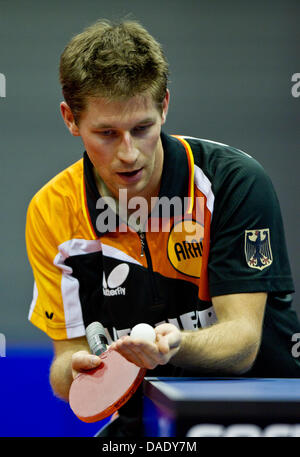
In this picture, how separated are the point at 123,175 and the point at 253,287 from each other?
1.60 feet

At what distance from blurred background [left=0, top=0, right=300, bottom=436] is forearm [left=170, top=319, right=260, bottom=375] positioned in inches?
104

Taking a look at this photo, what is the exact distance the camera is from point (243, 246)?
1.77 metres

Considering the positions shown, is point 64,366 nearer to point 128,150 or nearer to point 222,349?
point 222,349

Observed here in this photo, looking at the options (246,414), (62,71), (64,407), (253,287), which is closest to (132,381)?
(246,414)

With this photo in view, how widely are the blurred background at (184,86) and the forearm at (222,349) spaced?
2630mm

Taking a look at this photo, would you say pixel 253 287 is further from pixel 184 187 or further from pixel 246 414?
pixel 246 414

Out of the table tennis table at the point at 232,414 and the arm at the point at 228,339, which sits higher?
the table tennis table at the point at 232,414

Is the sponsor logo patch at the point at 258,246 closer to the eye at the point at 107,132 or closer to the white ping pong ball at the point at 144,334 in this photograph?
the eye at the point at 107,132

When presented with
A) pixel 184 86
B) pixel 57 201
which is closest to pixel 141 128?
pixel 57 201

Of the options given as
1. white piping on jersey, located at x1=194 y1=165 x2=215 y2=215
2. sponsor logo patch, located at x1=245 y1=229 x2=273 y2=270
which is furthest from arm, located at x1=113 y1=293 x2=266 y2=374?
white piping on jersey, located at x1=194 y1=165 x2=215 y2=215

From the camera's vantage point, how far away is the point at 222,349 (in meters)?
1.59

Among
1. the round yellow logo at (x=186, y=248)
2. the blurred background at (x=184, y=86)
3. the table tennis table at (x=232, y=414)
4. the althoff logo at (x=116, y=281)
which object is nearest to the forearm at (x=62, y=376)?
the althoff logo at (x=116, y=281)

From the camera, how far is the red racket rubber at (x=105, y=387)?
4.31ft

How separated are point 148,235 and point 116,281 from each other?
180 mm
